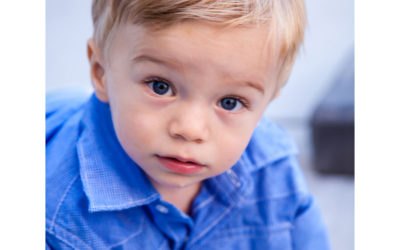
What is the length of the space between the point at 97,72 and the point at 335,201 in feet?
3.06

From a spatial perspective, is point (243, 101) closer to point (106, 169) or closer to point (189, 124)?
point (189, 124)

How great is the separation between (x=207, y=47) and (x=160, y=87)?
3.0 inches

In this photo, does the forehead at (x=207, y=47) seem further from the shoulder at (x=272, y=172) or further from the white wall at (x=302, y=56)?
the white wall at (x=302, y=56)

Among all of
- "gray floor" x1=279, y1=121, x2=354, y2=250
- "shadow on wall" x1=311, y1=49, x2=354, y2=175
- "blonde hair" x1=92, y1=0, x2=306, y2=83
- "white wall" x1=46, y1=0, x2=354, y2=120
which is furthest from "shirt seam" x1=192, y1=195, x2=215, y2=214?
"white wall" x1=46, y1=0, x2=354, y2=120

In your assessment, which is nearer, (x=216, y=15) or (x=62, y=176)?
(x=216, y=15)

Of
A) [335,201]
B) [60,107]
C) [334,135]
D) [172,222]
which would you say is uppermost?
[60,107]

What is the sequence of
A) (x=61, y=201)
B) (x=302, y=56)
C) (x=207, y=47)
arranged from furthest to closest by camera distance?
1. (x=302, y=56)
2. (x=61, y=201)
3. (x=207, y=47)

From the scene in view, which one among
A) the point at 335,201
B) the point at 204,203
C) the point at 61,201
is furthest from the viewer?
the point at 335,201

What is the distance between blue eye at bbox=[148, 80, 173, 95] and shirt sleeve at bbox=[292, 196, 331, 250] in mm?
357

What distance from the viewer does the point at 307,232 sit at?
0.75 metres

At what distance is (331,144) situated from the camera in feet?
4.63

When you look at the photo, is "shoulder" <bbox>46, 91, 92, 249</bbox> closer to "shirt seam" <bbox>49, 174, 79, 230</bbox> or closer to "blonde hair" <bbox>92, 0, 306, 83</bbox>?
"shirt seam" <bbox>49, 174, 79, 230</bbox>

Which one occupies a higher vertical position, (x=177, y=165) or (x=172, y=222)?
(x=177, y=165)

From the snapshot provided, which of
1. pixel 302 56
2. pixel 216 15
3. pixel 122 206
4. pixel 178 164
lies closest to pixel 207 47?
pixel 216 15
